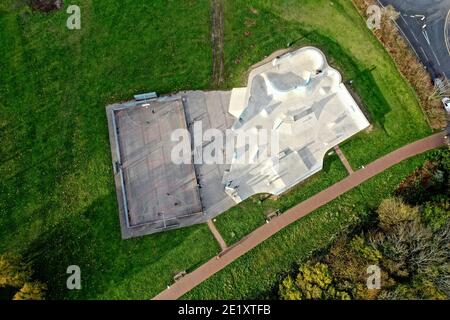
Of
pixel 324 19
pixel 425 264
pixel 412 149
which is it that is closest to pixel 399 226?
pixel 425 264

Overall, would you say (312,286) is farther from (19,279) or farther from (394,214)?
(19,279)

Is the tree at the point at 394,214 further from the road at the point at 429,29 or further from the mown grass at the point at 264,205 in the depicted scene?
the road at the point at 429,29

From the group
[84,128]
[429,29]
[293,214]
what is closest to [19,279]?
[84,128]

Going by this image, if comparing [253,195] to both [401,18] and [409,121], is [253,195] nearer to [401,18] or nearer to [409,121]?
[409,121]

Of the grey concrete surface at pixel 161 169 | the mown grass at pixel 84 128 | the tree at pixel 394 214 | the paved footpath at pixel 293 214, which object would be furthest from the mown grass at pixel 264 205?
the tree at pixel 394 214

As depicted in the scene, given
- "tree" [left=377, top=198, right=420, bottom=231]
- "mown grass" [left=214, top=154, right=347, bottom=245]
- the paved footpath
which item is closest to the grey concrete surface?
"mown grass" [left=214, top=154, right=347, bottom=245]
